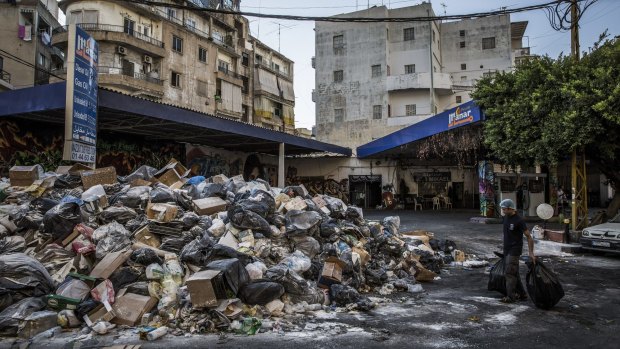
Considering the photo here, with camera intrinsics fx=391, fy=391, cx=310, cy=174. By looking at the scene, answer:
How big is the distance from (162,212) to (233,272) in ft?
6.80

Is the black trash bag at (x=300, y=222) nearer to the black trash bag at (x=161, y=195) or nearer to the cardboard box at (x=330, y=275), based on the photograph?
the cardboard box at (x=330, y=275)

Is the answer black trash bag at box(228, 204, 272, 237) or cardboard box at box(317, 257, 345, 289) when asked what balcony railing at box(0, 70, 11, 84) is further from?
cardboard box at box(317, 257, 345, 289)

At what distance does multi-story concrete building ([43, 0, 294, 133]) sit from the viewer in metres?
29.6

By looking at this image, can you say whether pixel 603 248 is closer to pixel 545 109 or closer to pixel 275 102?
pixel 545 109

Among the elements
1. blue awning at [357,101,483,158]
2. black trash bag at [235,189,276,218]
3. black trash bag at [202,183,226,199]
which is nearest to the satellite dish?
blue awning at [357,101,483,158]

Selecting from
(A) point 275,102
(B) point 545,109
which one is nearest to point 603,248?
(B) point 545,109

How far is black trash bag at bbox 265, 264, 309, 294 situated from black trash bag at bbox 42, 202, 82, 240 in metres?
3.13

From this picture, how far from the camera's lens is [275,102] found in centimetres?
4584

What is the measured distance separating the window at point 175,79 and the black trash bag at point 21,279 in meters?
30.8

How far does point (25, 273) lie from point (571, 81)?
12.7 metres

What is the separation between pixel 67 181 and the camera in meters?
7.78

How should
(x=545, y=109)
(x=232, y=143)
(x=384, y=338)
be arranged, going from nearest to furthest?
(x=384, y=338) < (x=545, y=109) < (x=232, y=143)

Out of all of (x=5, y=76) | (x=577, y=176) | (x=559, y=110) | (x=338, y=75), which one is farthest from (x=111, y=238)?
(x=338, y=75)

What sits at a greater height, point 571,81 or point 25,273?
point 571,81
